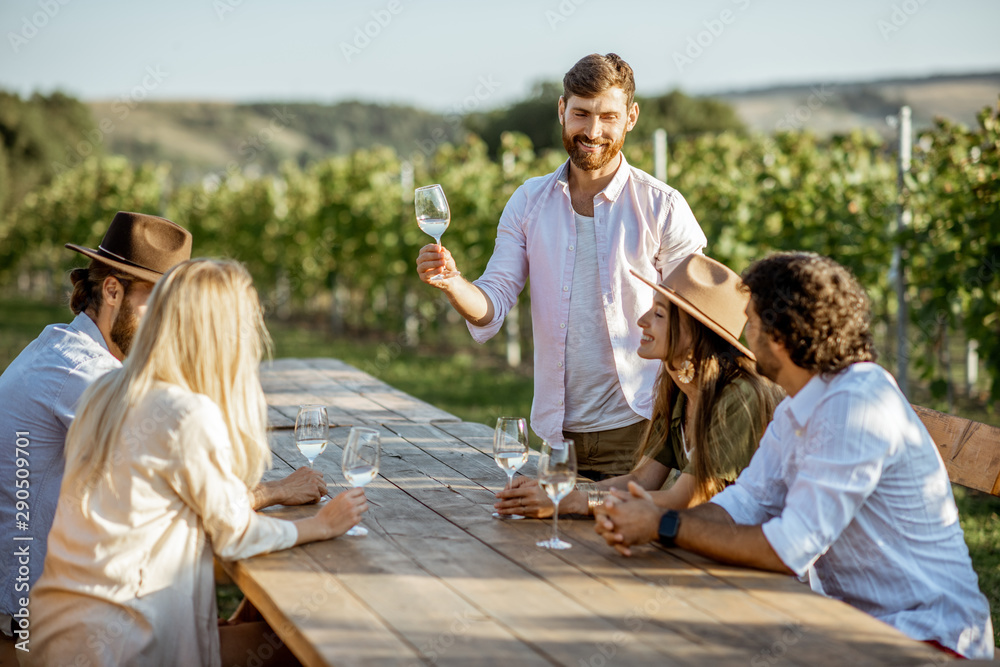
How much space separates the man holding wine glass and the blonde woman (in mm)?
1139

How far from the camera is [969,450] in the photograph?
2541 millimetres

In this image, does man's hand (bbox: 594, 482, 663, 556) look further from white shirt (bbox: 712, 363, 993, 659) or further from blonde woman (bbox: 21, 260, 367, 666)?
blonde woman (bbox: 21, 260, 367, 666)

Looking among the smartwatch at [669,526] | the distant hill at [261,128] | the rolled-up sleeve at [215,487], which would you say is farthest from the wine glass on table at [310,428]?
the distant hill at [261,128]

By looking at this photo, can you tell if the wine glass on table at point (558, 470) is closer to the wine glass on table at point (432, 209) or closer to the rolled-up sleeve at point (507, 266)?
the wine glass on table at point (432, 209)

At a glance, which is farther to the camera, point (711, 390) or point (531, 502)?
point (711, 390)

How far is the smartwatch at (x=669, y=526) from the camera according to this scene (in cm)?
203

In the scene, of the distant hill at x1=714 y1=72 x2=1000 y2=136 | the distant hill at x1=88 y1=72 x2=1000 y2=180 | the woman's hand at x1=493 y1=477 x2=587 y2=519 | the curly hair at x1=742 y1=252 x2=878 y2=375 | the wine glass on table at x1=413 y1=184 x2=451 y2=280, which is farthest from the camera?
the distant hill at x1=88 y1=72 x2=1000 y2=180

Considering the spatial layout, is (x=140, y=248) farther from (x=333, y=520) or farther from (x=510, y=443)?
(x=510, y=443)

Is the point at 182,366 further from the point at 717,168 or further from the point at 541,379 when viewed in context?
the point at 717,168

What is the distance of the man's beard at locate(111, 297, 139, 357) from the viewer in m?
2.70

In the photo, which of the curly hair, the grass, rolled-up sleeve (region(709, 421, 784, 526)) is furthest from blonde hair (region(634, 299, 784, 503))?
the grass

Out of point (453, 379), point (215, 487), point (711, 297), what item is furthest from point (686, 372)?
point (453, 379)

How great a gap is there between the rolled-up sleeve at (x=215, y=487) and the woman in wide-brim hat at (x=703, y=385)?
667mm

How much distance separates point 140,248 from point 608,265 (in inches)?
60.6
